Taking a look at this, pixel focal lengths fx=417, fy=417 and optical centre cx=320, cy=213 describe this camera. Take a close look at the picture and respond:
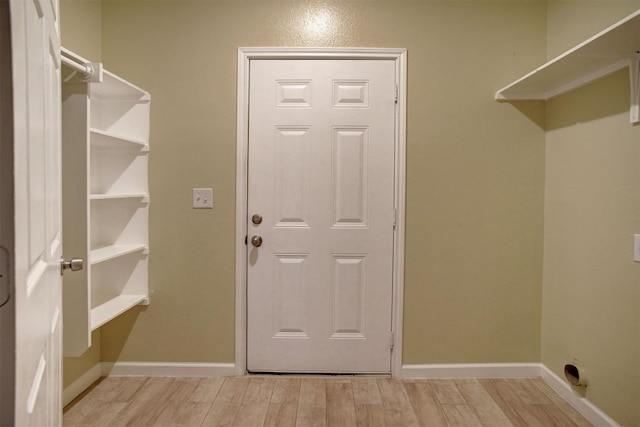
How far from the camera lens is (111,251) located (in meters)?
2.39

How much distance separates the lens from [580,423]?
6.97 ft

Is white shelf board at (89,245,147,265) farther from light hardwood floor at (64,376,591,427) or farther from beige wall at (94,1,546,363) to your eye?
light hardwood floor at (64,376,591,427)

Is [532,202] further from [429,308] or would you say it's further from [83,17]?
[83,17]

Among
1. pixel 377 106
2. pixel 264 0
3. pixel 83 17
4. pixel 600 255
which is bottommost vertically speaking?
pixel 600 255

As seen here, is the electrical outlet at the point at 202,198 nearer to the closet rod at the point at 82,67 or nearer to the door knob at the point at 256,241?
the door knob at the point at 256,241

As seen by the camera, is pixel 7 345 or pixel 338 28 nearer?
pixel 7 345

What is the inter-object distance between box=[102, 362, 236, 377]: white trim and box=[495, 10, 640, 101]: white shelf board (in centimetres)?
240

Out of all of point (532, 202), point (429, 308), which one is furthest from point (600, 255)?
point (429, 308)

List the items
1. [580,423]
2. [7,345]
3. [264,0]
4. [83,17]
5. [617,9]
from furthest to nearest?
1. [264,0]
2. [83,17]
3. [580,423]
4. [617,9]
5. [7,345]

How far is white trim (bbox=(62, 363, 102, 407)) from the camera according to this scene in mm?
Result: 2279

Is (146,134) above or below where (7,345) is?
above

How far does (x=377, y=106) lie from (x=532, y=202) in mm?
1136

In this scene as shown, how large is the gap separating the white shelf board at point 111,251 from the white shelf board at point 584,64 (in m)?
2.38

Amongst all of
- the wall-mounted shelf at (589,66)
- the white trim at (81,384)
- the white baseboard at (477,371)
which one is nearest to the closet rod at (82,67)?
the white trim at (81,384)
